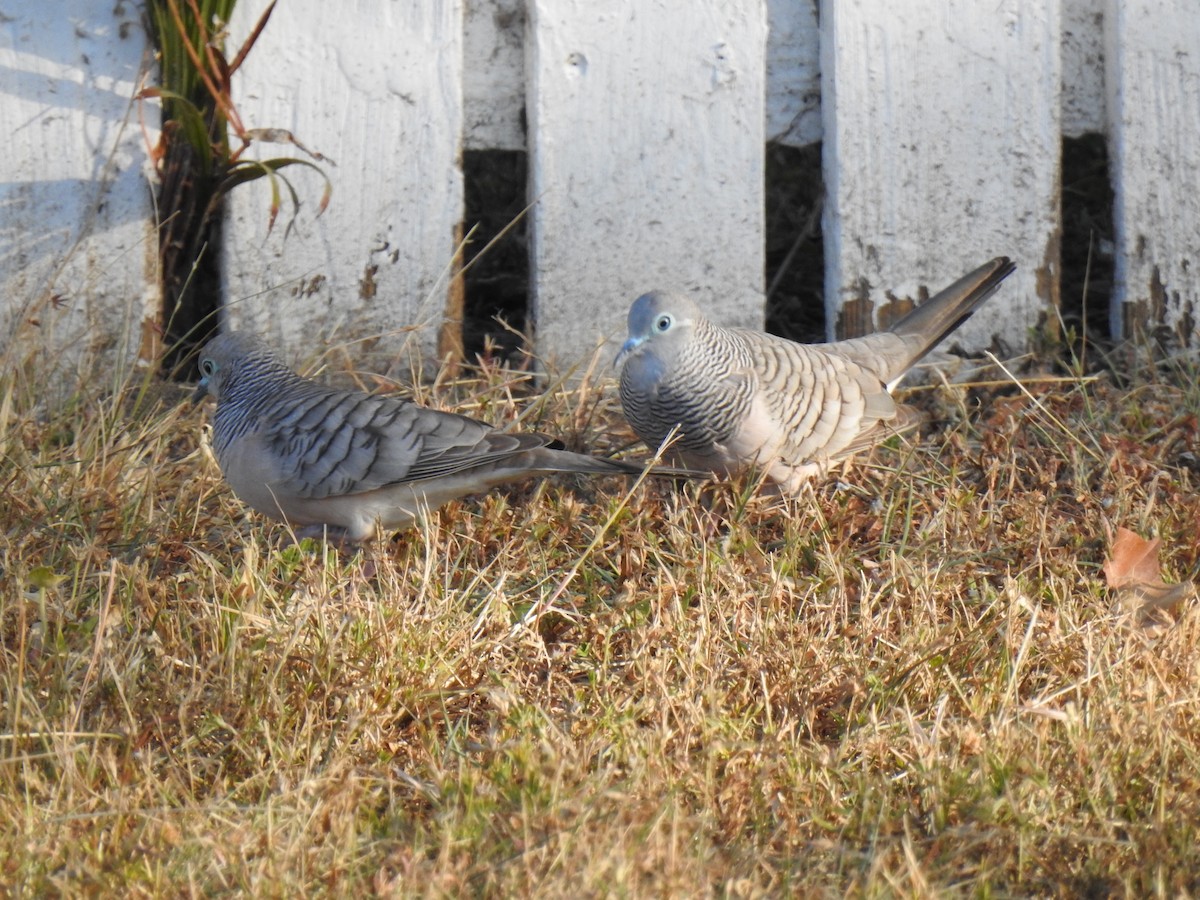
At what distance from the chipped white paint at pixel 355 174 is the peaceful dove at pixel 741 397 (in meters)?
0.76

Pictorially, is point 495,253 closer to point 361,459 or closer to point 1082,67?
point 361,459

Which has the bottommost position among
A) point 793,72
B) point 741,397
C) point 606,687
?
point 606,687

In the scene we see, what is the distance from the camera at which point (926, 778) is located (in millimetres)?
2396

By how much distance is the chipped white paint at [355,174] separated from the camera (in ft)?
13.4

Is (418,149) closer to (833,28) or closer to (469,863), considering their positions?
(833,28)

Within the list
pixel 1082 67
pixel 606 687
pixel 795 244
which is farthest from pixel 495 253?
pixel 606 687

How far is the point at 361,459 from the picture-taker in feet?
11.4

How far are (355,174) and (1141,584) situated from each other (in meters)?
2.36

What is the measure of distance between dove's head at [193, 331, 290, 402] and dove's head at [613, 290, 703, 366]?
0.92m

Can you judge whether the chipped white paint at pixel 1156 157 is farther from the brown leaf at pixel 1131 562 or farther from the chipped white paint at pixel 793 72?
the brown leaf at pixel 1131 562

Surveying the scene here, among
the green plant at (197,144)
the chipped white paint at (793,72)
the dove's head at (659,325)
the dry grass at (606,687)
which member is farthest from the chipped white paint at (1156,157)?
the green plant at (197,144)

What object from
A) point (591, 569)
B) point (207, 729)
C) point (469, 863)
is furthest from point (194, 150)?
point (469, 863)

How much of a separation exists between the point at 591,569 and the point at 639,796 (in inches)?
40.6

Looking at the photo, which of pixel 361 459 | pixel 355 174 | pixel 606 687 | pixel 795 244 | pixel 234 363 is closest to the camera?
pixel 606 687
